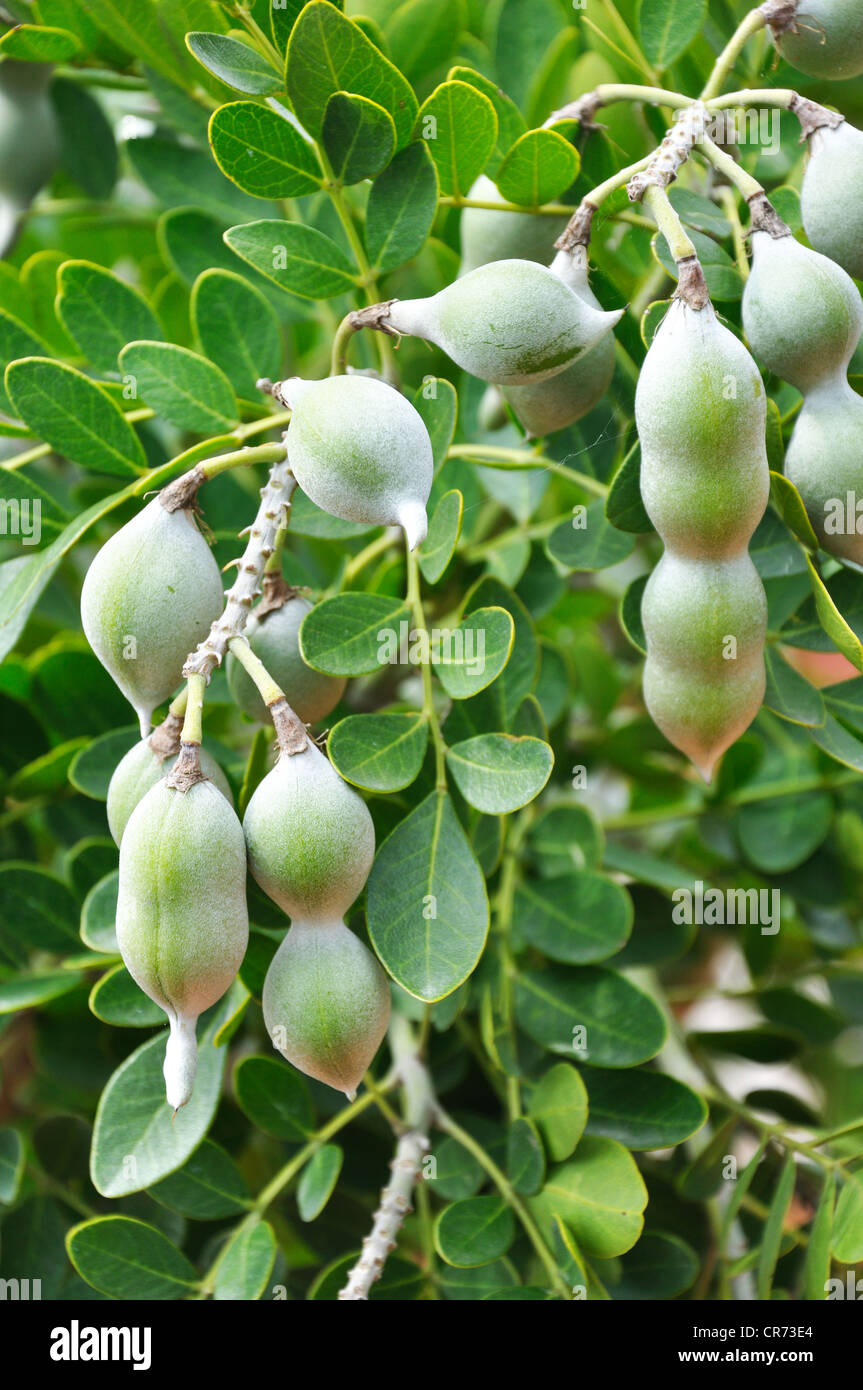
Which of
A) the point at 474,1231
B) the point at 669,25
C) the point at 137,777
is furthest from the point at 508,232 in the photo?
the point at 474,1231

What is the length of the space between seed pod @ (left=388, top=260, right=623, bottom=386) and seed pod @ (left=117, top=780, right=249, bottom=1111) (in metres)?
0.23

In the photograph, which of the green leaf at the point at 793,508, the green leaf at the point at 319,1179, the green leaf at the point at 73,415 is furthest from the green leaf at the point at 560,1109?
the green leaf at the point at 73,415

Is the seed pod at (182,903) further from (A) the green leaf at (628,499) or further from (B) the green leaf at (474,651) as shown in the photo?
(A) the green leaf at (628,499)

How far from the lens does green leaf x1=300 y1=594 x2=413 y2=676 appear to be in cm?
60

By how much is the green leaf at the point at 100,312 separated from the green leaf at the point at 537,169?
0.26 meters

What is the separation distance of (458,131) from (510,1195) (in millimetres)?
623

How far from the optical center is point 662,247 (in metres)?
0.60

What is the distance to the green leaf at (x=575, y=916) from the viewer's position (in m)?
0.77

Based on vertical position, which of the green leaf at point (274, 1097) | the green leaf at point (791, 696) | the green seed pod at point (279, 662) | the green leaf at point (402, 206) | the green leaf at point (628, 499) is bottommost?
the green leaf at point (274, 1097)

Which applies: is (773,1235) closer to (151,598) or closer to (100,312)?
(151,598)

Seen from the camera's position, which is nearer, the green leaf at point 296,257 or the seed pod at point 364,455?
the seed pod at point 364,455

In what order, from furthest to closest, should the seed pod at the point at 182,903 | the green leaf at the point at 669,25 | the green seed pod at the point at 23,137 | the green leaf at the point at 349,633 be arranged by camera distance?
the green seed pod at the point at 23,137, the green leaf at the point at 669,25, the green leaf at the point at 349,633, the seed pod at the point at 182,903

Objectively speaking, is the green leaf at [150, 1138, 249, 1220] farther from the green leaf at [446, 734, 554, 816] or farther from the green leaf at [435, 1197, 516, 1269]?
the green leaf at [446, 734, 554, 816]

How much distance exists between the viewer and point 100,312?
76 centimetres
